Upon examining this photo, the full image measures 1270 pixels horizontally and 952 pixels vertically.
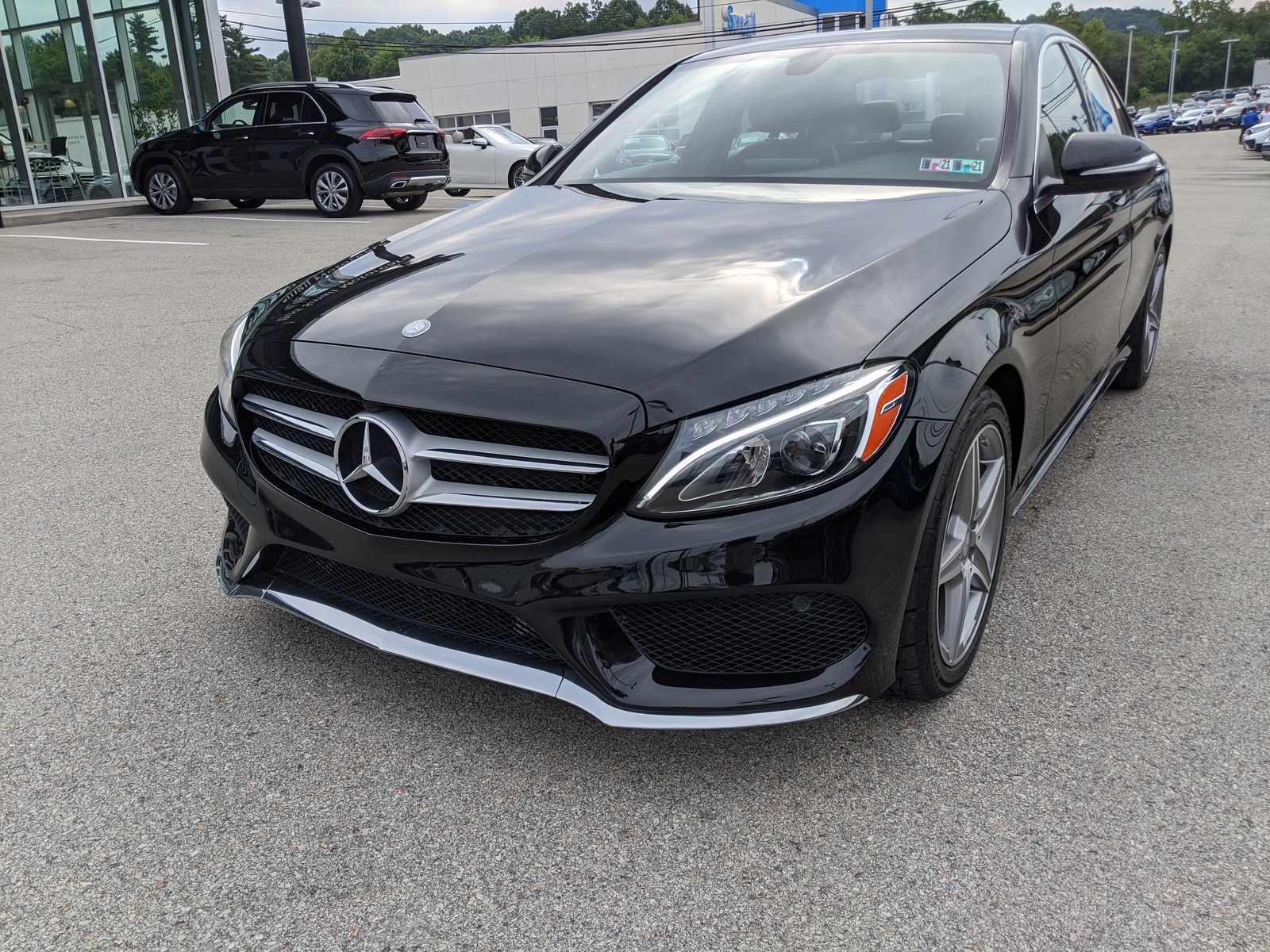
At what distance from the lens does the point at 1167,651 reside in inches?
103

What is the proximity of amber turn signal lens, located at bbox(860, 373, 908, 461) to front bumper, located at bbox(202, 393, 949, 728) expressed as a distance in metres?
0.03

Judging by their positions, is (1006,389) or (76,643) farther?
(76,643)

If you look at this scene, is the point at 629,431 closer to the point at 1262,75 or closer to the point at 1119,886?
the point at 1119,886

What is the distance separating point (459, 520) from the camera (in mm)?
2070

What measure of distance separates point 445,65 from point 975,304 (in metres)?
62.1

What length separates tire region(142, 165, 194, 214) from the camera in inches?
601

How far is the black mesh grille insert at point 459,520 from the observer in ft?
6.58

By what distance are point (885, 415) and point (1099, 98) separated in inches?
119

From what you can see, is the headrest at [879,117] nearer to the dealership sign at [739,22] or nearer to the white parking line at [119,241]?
the white parking line at [119,241]

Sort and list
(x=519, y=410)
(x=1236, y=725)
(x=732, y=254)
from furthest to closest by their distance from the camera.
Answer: (x=732, y=254)
(x=1236, y=725)
(x=519, y=410)

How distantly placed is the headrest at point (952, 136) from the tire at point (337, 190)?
12.3 metres

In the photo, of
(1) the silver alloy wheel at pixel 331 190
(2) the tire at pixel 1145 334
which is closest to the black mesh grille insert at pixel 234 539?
(2) the tire at pixel 1145 334

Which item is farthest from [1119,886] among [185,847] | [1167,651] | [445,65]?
[445,65]

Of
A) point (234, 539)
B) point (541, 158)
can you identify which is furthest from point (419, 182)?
point (234, 539)
